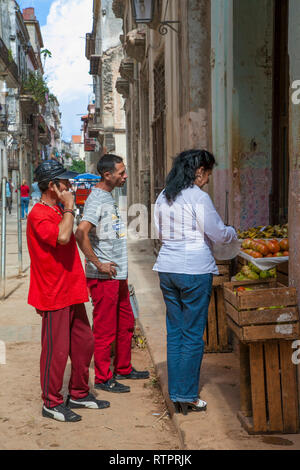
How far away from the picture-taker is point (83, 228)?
13.6 ft

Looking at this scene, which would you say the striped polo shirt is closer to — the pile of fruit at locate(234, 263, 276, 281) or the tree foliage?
the pile of fruit at locate(234, 263, 276, 281)

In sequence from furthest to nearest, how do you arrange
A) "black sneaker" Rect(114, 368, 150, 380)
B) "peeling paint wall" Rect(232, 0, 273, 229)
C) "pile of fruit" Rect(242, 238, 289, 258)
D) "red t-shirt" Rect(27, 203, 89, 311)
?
1. "peeling paint wall" Rect(232, 0, 273, 229)
2. "black sneaker" Rect(114, 368, 150, 380)
3. "pile of fruit" Rect(242, 238, 289, 258)
4. "red t-shirt" Rect(27, 203, 89, 311)

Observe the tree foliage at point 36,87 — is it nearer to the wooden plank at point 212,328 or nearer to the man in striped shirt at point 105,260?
the wooden plank at point 212,328

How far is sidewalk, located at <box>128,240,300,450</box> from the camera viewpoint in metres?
3.25

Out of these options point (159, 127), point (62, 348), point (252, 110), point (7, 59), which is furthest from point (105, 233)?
point (7, 59)

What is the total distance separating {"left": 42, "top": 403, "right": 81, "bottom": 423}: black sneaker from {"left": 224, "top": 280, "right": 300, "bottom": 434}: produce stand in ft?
3.81

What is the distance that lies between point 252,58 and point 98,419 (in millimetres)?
3402

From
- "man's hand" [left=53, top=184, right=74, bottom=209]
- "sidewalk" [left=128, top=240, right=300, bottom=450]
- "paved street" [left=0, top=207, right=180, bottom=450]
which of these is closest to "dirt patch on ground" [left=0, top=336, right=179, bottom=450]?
"paved street" [left=0, top=207, right=180, bottom=450]

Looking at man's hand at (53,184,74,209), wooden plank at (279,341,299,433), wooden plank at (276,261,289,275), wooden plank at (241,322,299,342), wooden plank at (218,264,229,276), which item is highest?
man's hand at (53,184,74,209)

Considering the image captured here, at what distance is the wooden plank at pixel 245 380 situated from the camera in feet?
11.3

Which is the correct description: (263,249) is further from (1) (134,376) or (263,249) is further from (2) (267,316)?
(1) (134,376)

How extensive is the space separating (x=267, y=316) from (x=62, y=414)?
159cm
